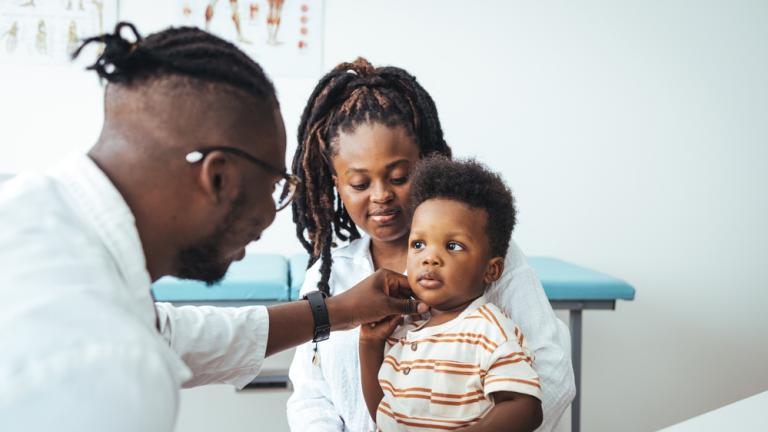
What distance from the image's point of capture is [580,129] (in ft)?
10.8

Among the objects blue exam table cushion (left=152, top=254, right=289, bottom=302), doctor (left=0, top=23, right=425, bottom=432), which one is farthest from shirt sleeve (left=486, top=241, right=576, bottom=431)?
blue exam table cushion (left=152, top=254, right=289, bottom=302)

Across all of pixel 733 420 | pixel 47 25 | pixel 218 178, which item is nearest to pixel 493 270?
pixel 733 420

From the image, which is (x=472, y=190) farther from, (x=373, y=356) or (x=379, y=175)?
(x=373, y=356)

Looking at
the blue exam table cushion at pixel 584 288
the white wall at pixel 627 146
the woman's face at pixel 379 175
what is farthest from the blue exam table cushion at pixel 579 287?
the woman's face at pixel 379 175

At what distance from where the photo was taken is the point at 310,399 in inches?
58.2

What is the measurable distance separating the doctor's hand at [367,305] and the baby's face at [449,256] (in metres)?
0.06

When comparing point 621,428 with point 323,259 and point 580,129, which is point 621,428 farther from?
point 323,259

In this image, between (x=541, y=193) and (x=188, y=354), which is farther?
(x=541, y=193)

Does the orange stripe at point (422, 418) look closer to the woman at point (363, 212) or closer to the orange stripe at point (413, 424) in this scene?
the orange stripe at point (413, 424)

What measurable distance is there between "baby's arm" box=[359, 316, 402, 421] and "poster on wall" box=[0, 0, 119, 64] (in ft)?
7.91

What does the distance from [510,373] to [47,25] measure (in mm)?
2905

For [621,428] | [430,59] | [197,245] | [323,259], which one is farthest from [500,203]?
[621,428]

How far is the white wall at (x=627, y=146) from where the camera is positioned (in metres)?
3.21

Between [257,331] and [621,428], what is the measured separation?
2.69 metres
